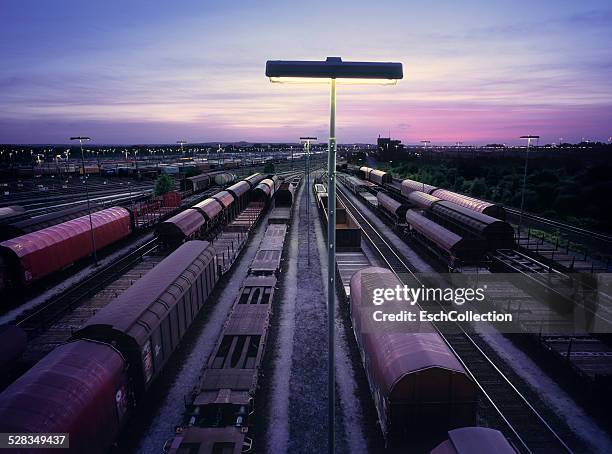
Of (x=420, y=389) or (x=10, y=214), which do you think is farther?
(x=10, y=214)

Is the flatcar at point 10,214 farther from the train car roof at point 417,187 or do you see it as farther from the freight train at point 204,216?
the train car roof at point 417,187

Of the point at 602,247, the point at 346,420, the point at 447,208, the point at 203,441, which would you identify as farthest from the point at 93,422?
the point at 602,247

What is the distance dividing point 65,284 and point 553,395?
110 feet

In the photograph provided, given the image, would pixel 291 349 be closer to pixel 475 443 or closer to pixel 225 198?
pixel 475 443

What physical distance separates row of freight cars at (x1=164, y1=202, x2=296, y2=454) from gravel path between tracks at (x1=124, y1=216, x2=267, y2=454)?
5.08 ft

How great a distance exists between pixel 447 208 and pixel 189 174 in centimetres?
7708

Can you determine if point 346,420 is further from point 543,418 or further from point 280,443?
point 543,418

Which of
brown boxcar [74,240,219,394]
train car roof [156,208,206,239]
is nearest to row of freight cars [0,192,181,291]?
train car roof [156,208,206,239]

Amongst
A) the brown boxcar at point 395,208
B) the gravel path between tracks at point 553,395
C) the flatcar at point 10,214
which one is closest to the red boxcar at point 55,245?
the flatcar at point 10,214

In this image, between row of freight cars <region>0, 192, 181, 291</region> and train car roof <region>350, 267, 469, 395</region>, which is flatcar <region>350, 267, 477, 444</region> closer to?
train car roof <region>350, 267, 469, 395</region>

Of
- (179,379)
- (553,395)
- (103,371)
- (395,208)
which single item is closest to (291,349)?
(179,379)

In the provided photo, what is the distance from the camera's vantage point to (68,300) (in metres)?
25.8

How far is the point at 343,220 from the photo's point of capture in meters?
45.8

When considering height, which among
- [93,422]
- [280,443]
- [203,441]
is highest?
[93,422]
